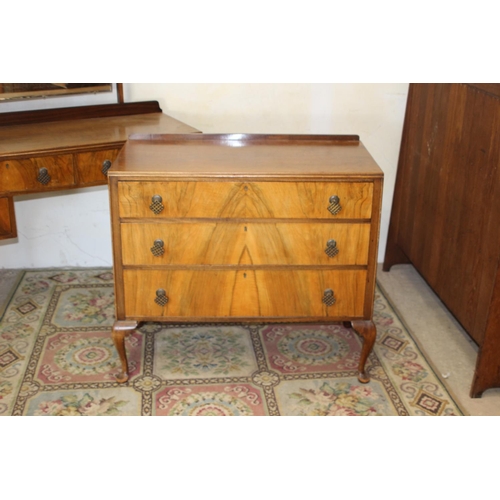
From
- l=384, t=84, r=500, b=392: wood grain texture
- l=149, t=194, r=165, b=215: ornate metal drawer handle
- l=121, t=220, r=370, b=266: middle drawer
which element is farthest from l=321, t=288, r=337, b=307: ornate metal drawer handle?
l=149, t=194, r=165, b=215: ornate metal drawer handle

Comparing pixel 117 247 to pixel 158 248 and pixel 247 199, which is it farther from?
pixel 247 199

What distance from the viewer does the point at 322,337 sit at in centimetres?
306

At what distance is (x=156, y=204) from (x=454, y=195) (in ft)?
4.26

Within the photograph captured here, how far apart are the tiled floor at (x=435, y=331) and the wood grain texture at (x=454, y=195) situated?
19 cm

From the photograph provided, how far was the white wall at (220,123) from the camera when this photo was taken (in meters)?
3.38

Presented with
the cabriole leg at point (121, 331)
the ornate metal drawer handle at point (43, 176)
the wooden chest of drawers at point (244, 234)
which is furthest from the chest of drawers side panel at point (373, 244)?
the ornate metal drawer handle at point (43, 176)

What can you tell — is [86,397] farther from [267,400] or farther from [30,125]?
[30,125]

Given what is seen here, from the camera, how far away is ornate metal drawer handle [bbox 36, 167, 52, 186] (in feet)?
8.73

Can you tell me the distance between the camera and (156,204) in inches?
94.0

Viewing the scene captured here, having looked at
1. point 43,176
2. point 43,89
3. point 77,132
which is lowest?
point 43,176

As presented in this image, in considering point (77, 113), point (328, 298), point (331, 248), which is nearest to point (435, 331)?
point (328, 298)

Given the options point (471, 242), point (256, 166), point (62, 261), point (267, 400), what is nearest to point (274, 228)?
point (256, 166)

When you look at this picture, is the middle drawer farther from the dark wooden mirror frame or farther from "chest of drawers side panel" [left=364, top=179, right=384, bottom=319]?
the dark wooden mirror frame

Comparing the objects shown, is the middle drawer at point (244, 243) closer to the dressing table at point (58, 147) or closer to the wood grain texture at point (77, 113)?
the dressing table at point (58, 147)
